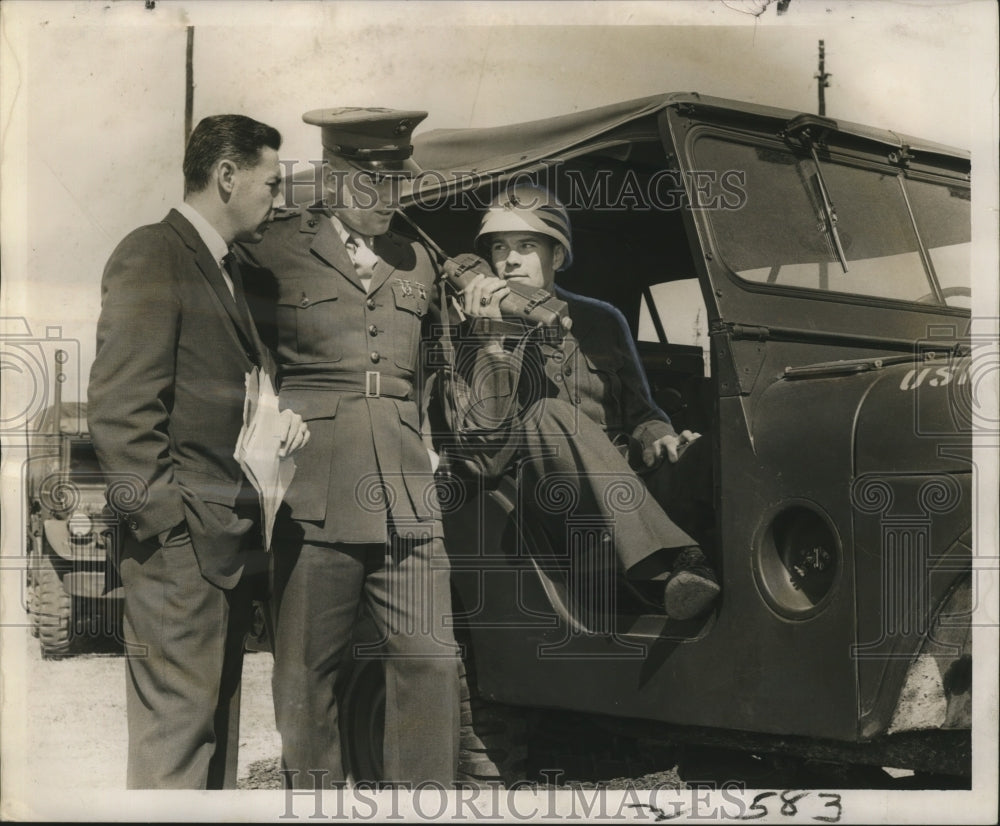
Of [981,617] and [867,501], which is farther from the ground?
[867,501]

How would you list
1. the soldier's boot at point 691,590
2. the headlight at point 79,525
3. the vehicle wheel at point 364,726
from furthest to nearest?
the headlight at point 79,525, the vehicle wheel at point 364,726, the soldier's boot at point 691,590

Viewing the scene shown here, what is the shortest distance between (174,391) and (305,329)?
1.41ft

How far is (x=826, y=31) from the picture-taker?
380 centimetres

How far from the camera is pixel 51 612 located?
13.1 feet

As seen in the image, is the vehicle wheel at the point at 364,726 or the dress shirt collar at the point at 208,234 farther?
the vehicle wheel at the point at 364,726

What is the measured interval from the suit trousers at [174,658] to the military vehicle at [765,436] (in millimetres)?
508

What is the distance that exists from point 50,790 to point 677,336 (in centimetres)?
236

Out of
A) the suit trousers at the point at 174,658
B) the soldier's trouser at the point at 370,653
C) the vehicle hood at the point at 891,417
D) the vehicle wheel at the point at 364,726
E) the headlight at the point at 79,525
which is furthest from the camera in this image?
the headlight at the point at 79,525

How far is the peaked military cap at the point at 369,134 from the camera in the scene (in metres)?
3.69

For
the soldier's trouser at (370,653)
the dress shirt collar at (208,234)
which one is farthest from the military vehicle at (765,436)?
the dress shirt collar at (208,234)

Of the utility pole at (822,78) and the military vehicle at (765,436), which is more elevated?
the utility pole at (822,78)

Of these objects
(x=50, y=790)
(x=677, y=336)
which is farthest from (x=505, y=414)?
(x=50, y=790)

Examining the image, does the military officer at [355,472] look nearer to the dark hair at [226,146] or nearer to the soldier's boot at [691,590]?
the dark hair at [226,146]

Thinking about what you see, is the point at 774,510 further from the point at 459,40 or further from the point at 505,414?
the point at 459,40
